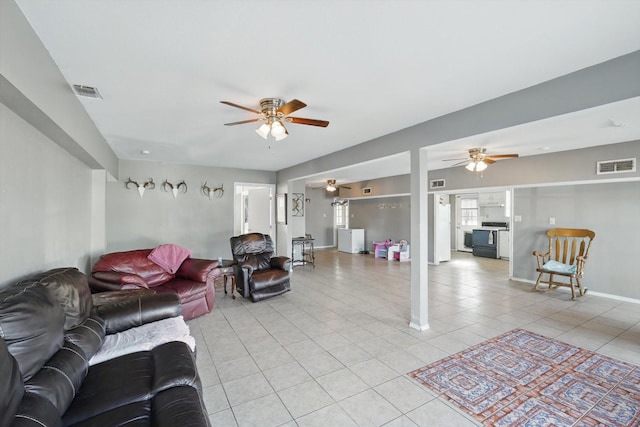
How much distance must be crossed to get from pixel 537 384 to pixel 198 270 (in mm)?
3959

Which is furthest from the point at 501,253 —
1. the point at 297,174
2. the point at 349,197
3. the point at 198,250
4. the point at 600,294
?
the point at 198,250

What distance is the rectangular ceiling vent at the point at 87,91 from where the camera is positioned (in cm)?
241

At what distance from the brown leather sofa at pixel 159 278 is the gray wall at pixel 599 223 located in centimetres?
606

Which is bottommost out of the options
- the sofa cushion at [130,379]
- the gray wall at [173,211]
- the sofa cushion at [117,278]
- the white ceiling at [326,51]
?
the sofa cushion at [130,379]

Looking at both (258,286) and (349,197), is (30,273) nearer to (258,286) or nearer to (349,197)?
(258,286)

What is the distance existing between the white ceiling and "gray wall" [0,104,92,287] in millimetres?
593

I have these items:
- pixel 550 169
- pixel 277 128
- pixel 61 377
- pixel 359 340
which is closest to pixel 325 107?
pixel 277 128

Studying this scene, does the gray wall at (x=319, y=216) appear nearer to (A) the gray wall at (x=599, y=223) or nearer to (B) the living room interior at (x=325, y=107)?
(B) the living room interior at (x=325, y=107)

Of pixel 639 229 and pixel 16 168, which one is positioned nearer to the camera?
pixel 16 168

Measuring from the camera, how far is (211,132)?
12.5ft

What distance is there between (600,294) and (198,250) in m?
7.74

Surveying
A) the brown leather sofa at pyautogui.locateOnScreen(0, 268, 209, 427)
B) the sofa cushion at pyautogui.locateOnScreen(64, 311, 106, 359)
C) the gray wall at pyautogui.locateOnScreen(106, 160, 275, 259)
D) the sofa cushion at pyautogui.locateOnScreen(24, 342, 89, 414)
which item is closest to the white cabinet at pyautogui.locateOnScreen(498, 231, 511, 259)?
the gray wall at pyautogui.locateOnScreen(106, 160, 275, 259)

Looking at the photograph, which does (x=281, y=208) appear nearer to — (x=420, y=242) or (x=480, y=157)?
(x=420, y=242)

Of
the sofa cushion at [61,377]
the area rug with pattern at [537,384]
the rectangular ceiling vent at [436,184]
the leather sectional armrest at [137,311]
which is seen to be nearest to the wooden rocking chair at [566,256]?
the area rug with pattern at [537,384]
